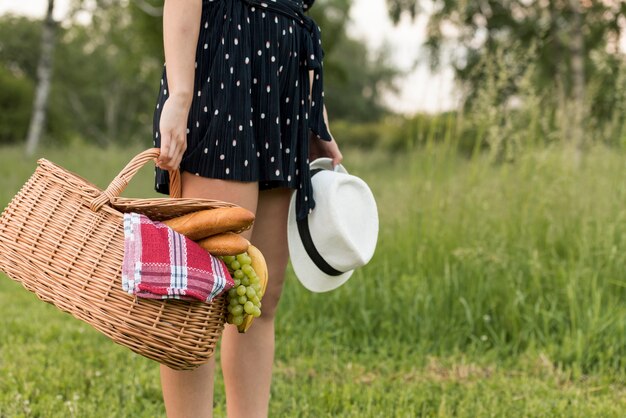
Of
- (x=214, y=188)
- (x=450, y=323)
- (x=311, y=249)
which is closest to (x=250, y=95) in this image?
(x=214, y=188)

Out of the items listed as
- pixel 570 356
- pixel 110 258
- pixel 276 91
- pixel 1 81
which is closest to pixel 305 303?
pixel 570 356

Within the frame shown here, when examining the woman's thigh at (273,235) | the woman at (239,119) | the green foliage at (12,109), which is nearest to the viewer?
the woman at (239,119)

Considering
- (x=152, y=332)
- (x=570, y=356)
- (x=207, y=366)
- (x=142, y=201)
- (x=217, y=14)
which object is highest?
(x=217, y=14)

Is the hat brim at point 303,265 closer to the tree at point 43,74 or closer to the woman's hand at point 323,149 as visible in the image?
the woman's hand at point 323,149

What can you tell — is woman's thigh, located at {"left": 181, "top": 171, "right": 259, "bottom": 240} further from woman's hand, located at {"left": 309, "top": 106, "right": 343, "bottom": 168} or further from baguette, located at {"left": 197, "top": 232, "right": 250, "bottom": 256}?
woman's hand, located at {"left": 309, "top": 106, "right": 343, "bottom": 168}

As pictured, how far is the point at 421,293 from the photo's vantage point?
11.7ft

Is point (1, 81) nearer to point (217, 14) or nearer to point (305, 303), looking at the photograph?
Result: point (305, 303)

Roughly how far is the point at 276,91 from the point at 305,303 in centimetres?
216

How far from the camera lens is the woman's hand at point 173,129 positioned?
162 centimetres

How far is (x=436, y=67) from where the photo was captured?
13.7 feet

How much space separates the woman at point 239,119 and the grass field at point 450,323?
0.86 m

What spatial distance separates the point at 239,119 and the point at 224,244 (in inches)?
14.2

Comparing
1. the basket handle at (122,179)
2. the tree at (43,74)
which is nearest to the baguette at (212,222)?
the basket handle at (122,179)

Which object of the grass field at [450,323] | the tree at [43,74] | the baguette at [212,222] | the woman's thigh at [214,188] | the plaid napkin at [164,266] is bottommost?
the grass field at [450,323]
